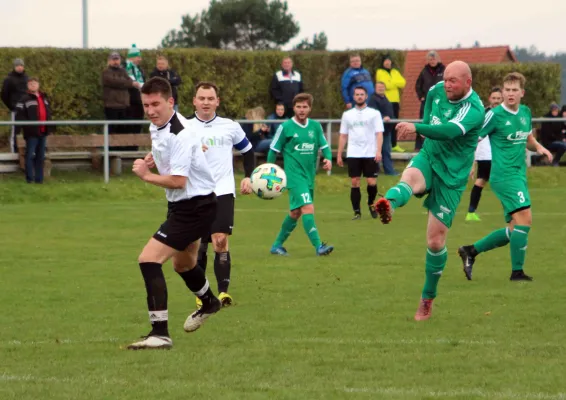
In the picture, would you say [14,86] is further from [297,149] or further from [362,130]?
[297,149]

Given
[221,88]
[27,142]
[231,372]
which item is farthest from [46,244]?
[221,88]

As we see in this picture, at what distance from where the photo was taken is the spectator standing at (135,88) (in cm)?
2253

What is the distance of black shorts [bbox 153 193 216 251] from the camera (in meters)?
7.75

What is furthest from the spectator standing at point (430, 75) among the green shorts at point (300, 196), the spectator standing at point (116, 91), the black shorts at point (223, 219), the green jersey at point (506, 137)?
the black shorts at point (223, 219)

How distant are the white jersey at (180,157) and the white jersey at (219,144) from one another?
1908mm

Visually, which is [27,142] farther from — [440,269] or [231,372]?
[231,372]

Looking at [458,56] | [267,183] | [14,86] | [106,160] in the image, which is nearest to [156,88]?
[267,183]

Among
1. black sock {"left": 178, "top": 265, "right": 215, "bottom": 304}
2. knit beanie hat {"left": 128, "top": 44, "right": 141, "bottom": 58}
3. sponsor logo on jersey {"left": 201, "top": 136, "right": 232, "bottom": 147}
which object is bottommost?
black sock {"left": 178, "top": 265, "right": 215, "bottom": 304}

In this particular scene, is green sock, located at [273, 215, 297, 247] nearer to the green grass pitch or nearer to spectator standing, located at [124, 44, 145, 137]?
the green grass pitch

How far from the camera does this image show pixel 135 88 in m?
22.5

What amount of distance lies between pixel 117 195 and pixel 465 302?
1245 cm

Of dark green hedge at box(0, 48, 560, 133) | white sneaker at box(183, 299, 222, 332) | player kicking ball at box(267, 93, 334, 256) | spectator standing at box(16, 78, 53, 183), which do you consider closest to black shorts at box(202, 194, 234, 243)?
white sneaker at box(183, 299, 222, 332)

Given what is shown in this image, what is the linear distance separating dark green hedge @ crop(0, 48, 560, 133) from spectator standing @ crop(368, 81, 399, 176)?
3.89 m

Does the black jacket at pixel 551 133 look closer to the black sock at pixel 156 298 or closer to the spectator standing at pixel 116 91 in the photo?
the spectator standing at pixel 116 91
